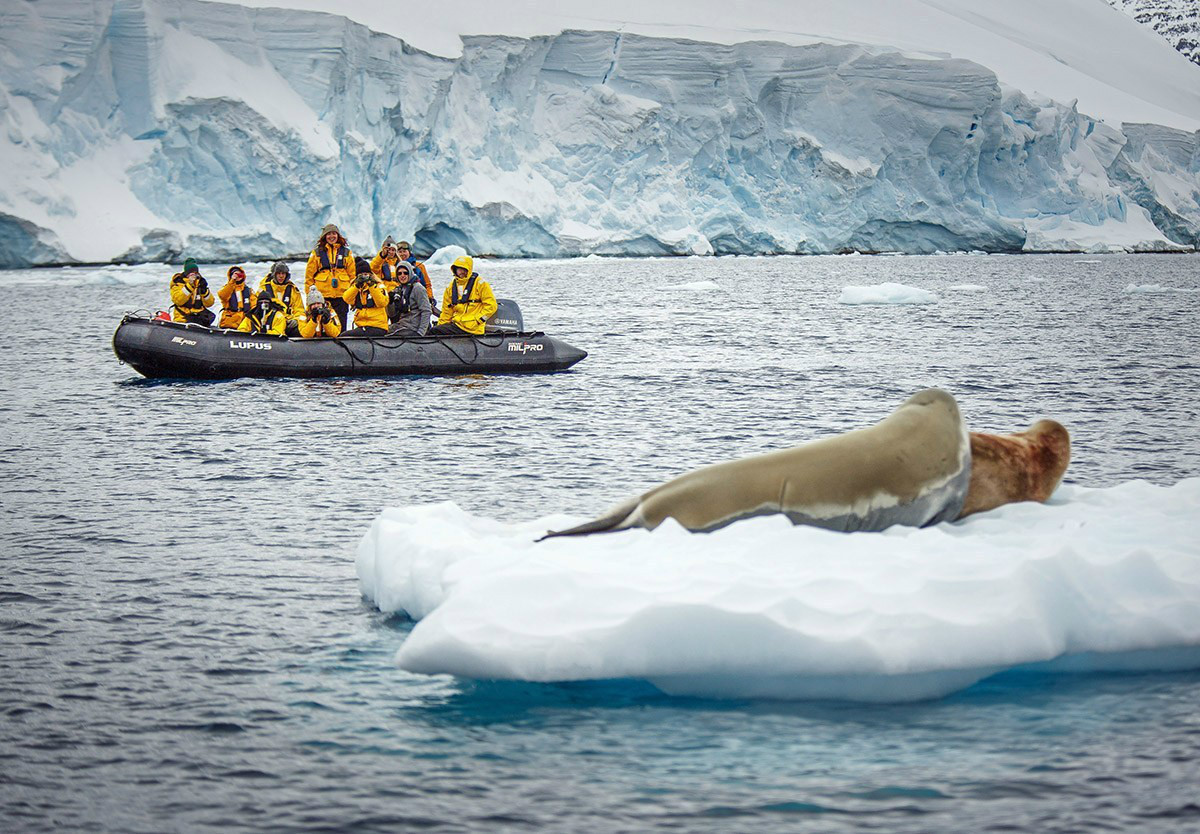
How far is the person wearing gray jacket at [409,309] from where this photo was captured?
16.8 metres

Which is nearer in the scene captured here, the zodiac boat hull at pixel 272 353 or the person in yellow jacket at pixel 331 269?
the zodiac boat hull at pixel 272 353

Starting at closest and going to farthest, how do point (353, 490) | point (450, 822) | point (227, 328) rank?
point (450, 822)
point (353, 490)
point (227, 328)

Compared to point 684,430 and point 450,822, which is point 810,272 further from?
point 450,822

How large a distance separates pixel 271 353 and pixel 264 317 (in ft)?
2.79

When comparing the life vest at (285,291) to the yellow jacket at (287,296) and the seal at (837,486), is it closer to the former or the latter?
the yellow jacket at (287,296)

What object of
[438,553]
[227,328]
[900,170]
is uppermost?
[900,170]

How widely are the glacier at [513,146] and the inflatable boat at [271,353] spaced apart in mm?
24435

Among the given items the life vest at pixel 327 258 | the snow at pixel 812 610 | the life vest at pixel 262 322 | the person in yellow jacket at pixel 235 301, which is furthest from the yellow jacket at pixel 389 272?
the snow at pixel 812 610

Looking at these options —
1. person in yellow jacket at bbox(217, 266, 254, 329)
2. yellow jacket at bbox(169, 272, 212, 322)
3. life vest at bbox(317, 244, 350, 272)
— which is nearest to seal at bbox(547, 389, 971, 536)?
person in yellow jacket at bbox(217, 266, 254, 329)

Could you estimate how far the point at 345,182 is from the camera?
43.2 metres

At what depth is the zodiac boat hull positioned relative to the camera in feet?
54.4

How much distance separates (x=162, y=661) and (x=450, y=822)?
2258 millimetres

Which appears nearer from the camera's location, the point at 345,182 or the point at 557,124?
the point at 345,182

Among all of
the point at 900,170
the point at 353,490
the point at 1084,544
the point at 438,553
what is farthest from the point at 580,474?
the point at 900,170
